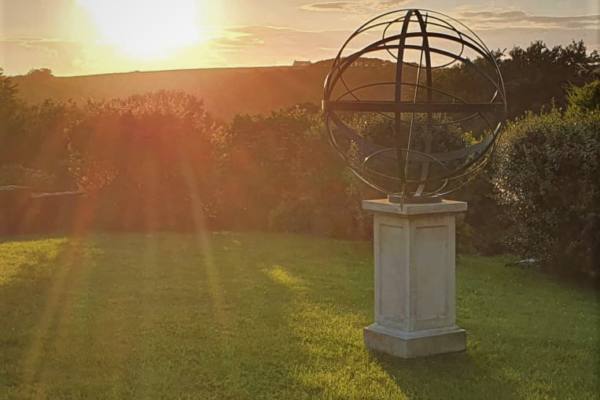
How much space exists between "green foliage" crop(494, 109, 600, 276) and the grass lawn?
1.98ft

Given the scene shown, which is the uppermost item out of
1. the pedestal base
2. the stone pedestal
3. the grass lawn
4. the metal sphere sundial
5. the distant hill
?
the distant hill

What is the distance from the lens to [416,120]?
1184 centimetres

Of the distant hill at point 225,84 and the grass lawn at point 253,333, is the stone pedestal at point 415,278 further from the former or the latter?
the distant hill at point 225,84

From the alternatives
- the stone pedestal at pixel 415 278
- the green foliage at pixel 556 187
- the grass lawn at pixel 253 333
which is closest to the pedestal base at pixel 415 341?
the stone pedestal at pixel 415 278

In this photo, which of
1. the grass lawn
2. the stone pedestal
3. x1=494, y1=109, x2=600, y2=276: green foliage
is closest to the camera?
the grass lawn

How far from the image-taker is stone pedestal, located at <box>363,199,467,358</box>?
6324mm

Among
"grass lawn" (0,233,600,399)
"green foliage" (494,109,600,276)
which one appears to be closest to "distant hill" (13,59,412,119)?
"green foliage" (494,109,600,276)

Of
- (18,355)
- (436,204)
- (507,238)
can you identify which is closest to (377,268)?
(436,204)

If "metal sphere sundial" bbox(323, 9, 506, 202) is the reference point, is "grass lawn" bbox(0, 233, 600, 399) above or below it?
below

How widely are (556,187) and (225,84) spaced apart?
33171 millimetres

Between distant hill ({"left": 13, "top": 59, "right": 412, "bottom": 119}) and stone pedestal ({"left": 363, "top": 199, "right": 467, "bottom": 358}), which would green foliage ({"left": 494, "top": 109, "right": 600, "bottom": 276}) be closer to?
stone pedestal ({"left": 363, "top": 199, "right": 467, "bottom": 358})

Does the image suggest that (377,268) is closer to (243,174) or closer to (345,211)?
(345,211)

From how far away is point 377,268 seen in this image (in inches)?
260

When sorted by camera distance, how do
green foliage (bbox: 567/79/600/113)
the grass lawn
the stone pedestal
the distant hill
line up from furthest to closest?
the distant hill < green foliage (bbox: 567/79/600/113) < the stone pedestal < the grass lawn
